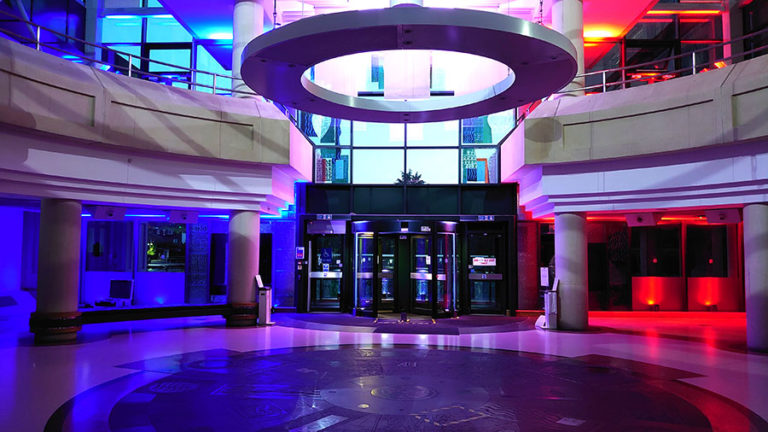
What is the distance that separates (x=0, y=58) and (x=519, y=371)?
1026cm

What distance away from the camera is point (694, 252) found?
59.7 ft

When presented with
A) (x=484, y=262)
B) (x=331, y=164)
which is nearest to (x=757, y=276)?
(x=484, y=262)

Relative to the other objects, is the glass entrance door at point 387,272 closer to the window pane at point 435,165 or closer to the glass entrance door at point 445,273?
the glass entrance door at point 445,273

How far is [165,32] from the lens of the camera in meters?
19.5

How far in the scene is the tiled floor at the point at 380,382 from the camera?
5801 millimetres

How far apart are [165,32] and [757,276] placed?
63.2ft

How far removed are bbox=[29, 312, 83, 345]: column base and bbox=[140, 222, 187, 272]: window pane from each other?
24.8ft

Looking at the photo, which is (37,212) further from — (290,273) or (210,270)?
(290,273)

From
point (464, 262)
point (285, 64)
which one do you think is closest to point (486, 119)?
point (464, 262)

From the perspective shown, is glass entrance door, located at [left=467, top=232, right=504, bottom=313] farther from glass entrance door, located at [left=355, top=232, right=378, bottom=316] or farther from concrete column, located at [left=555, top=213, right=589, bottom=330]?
concrete column, located at [left=555, top=213, right=589, bottom=330]

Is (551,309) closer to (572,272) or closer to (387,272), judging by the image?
(572,272)

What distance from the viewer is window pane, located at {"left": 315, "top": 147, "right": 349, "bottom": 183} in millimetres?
18250

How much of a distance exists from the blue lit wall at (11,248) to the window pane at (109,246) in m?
2.01

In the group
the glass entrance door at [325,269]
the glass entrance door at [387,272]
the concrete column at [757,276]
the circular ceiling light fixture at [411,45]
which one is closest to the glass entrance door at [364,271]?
the glass entrance door at [387,272]
